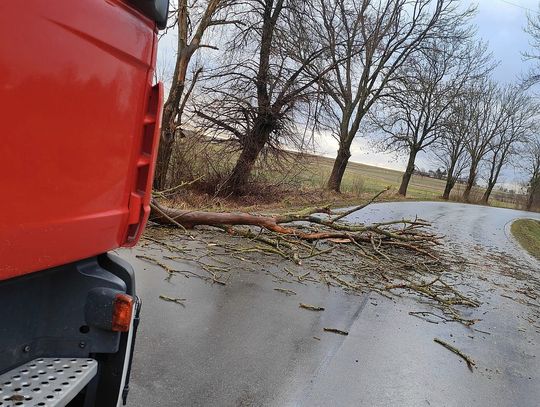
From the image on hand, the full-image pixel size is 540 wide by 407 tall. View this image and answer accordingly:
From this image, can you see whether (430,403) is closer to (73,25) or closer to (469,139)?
(73,25)

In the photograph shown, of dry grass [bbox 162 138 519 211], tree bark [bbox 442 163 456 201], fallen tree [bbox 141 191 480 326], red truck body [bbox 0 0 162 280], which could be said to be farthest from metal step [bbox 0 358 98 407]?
tree bark [bbox 442 163 456 201]

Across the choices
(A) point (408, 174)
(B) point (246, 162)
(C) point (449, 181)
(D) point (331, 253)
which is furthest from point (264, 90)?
(C) point (449, 181)

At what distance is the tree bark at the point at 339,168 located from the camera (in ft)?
88.0

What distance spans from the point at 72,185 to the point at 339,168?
1042 inches

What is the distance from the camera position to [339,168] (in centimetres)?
2761

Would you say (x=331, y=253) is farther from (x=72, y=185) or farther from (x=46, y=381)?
(x=72, y=185)

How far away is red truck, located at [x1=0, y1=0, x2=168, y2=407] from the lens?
4.54ft

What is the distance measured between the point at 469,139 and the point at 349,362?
156 ft

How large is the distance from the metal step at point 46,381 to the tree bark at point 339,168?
2460 cm

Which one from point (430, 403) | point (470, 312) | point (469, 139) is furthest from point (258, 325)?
point (469, 139)

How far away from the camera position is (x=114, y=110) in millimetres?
1805

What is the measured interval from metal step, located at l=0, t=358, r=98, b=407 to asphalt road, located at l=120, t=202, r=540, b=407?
146 cm

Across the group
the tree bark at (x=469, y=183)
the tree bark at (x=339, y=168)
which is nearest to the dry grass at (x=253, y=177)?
the tree bark at (x=339, y=168)

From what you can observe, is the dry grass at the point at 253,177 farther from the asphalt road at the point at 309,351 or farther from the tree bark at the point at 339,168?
the asphalt road at the point at 309,351
